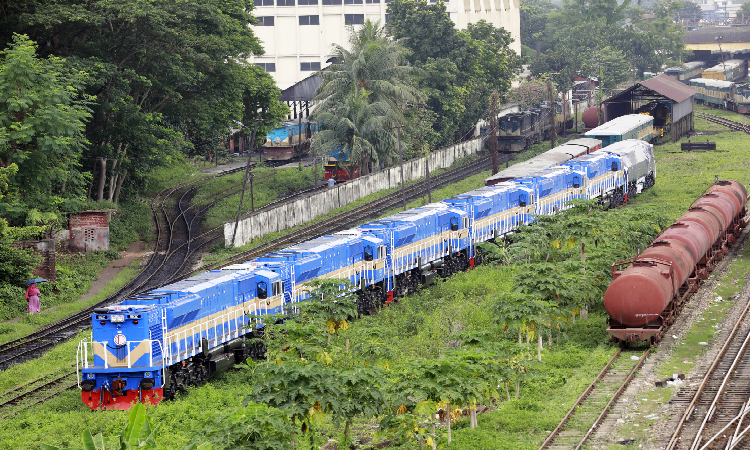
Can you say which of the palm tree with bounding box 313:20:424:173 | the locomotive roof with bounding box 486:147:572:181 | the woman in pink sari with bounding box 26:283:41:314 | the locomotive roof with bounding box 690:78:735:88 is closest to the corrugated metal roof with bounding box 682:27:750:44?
the locomotive roof with bounding box 690:78:735:88

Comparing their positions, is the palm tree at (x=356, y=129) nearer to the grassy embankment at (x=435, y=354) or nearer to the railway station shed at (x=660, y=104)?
the grassy embankment at (x=435, y=354)

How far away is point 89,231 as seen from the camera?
164ft

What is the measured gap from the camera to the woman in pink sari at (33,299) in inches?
1540

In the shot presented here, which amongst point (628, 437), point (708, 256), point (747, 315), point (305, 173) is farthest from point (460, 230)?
point (305, 173)

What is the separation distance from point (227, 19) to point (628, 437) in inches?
1759

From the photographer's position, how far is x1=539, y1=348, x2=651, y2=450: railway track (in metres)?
22.4

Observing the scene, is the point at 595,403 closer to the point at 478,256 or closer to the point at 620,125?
the point at 478,256

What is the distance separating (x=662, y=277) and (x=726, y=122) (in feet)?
241

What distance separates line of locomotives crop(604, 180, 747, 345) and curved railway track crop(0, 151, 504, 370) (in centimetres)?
2186

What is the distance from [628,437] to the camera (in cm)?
2245

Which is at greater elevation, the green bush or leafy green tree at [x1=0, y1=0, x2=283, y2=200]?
leafy green tree at [x1=0, y1=0, x2=283, y2=200]

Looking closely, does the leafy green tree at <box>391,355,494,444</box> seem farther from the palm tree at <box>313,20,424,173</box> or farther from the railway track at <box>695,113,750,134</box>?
the railway track at <box>695,113,750,134</box>

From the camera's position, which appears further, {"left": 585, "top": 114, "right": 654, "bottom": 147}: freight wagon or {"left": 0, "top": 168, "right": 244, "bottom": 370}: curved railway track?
{"left": 585, "top": 114, "right": 654, "bottom": 147}: freight wagon

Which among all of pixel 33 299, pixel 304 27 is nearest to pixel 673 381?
pixel 33 299
